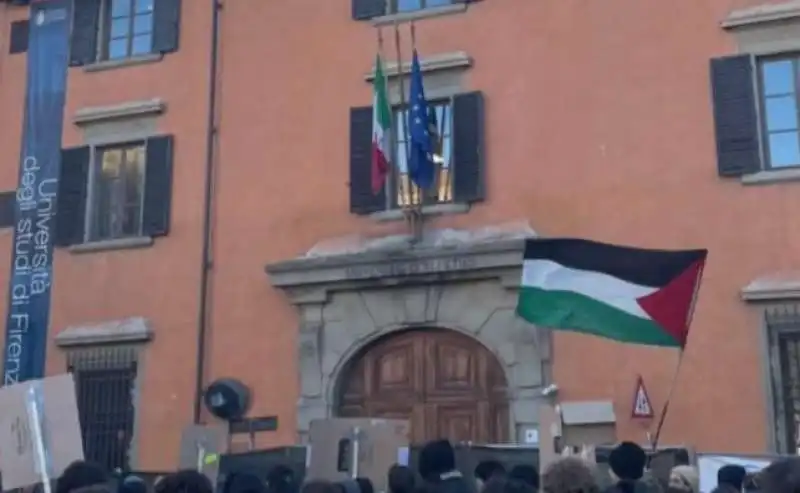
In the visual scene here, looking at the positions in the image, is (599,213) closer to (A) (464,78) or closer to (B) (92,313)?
(A) (464,78)

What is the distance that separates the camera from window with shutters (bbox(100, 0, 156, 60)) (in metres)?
16.3

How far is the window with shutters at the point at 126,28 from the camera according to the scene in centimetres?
1634

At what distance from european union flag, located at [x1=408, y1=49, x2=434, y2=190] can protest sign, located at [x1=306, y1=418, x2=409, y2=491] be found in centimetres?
463

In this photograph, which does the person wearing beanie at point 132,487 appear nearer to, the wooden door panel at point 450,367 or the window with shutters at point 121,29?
the wooden door panel at point 450,367

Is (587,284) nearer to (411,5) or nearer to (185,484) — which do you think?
(185,484)

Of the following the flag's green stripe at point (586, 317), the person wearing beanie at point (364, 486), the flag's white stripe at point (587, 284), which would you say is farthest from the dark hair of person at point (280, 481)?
the flag's white stripe at point (587, 284)

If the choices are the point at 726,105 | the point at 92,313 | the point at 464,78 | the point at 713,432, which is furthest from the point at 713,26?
the point at 92,313

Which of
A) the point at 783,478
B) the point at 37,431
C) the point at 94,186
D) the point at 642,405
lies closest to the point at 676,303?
the point at 642,405

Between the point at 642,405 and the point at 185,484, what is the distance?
7.58m

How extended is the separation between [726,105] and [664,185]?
3.55 ft

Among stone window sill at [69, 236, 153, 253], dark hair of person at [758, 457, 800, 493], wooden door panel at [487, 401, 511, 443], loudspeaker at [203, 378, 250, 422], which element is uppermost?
stone window sill at [69, 236, 153, 253]

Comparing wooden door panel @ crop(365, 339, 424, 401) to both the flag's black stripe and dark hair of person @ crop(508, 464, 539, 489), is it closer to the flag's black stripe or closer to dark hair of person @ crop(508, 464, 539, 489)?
the flag's black stripe

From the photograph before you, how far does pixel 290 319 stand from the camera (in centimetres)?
1448

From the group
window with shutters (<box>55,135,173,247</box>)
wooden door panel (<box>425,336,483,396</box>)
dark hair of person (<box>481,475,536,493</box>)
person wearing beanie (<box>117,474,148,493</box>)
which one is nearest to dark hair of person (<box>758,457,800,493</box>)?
dark hair of person (<box>481,475,536,493</box>)
